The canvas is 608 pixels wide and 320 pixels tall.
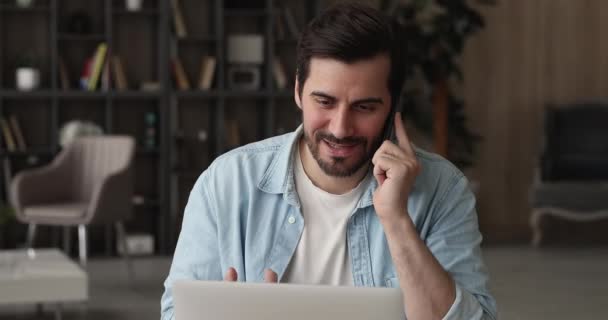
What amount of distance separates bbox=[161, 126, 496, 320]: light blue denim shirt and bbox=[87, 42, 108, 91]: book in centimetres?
524

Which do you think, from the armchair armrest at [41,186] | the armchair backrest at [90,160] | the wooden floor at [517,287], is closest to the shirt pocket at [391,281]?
the wooden floor at [517,287]

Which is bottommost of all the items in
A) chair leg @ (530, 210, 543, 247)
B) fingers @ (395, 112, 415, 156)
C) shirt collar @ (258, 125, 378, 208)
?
chair leg @ (530, 210, 543, 247)

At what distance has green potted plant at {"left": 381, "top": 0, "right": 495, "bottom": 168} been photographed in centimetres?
748

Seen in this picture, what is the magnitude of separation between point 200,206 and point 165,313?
233mm

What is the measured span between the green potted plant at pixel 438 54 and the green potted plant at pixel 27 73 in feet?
8.51

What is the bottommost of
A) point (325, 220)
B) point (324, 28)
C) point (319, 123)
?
point (325, 220)

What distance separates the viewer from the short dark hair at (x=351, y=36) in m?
1.82

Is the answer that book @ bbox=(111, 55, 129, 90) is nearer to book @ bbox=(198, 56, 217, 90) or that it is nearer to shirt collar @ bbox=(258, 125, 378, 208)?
book @ bbox=(198, 56, 217, 90)

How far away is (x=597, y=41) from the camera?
854 cm

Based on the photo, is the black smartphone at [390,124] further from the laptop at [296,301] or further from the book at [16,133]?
the book at [16,133]

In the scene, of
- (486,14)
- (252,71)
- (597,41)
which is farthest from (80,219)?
(597,41)

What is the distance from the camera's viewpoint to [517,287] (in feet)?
19.5

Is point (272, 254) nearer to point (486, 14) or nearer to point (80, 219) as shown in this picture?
point (80, 219)

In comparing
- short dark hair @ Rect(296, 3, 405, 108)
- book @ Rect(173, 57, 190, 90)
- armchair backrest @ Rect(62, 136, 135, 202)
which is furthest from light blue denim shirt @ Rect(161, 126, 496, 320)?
book @ Rect(173, 57, 190, 90)
